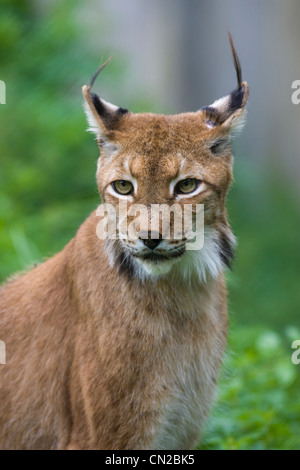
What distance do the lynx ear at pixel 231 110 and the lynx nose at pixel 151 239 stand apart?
2.22ft

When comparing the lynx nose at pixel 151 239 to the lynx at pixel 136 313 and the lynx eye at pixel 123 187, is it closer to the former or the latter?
the lynx at pixel 136 313

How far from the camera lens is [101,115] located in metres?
4.04

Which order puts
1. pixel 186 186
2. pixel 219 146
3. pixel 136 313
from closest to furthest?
pixel 186 186, pixel 219 146, pixel 136 313

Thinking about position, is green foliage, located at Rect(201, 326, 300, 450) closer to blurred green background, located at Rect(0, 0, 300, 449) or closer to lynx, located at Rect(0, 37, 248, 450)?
blurred green background, located at Rect(0, 0, 300, 449)

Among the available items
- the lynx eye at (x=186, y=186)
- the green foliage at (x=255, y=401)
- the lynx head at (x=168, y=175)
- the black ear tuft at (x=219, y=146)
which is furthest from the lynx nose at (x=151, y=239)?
the green foliage at (x=255, y=401)

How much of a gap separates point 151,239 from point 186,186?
0.36 m

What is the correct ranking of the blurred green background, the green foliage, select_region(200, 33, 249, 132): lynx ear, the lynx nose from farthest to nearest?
1. the blurred green background
2. the green foliage
3. select_region(200, 33, 249, 132): lynx ear
4. the lynx nose

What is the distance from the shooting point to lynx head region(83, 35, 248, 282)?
376 cm

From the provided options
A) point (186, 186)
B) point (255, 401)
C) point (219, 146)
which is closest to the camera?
point (186, 186)

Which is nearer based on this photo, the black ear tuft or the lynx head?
the lynx head

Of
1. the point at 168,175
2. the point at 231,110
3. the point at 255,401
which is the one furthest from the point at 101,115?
the point at 255,401

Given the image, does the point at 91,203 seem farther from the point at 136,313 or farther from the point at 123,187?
the point at 123,187

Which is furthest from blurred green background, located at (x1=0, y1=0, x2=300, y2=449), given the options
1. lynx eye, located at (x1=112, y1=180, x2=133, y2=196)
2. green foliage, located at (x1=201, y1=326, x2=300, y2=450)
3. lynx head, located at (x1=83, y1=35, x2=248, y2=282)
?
lynx eye, located at (x1=112, y1=180, x2=133, y2=196)
